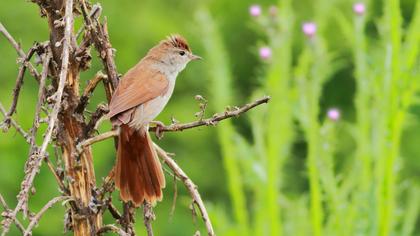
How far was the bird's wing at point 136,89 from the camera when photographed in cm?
270

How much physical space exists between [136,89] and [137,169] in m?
0.25

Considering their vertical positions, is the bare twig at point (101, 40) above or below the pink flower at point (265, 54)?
below

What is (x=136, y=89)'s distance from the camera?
9.84 ft

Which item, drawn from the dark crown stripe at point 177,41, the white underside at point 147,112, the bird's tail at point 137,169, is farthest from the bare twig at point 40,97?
the dark crown stripe at point 177,41

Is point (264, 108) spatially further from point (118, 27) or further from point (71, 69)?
point (118, 27)

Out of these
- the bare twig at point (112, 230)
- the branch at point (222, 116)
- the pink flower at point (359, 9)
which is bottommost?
the bare twig at point (112, 230)

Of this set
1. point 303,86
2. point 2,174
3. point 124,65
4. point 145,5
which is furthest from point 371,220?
point 145,5

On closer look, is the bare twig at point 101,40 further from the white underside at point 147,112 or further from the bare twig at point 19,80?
the white underside at point 147,112

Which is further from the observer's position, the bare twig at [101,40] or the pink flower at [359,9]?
the pink flower at [359,9]

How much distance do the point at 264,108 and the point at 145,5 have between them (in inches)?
547

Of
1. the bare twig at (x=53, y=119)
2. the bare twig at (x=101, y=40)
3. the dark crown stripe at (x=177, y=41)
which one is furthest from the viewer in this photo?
the dark crown stripe at (x=177, y=41)

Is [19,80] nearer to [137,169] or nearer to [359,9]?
[137,169]

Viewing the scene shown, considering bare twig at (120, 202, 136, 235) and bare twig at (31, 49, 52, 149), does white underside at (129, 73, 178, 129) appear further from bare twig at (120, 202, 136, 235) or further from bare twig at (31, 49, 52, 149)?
bare twig at (31, 49, 52, 149)

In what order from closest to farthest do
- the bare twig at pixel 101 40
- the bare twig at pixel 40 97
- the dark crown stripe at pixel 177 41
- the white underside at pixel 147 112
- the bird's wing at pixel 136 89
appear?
the bare twig at pixel 40 97 → the bare twig at pixel 101 40 → the bird's wing at pixel 136 89 → the white underside at pixel 147 112 → the dark crown stripe at pixel 177 41
